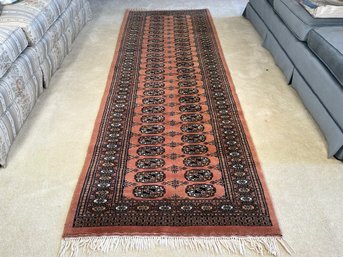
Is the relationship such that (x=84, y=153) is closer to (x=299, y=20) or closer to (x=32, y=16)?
(x=32, y=16)

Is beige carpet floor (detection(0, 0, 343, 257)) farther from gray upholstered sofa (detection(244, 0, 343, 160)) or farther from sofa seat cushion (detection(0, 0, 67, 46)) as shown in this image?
sofa seat cushion (detection(0, 0, 67, 46))

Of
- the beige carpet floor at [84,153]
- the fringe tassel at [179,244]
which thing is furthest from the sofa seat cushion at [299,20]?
the fringe tassel at [179,244]

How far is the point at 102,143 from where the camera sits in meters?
1.89

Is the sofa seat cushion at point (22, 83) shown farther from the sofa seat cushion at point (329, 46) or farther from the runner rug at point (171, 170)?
the sofa seat cushion at point (329, 46)

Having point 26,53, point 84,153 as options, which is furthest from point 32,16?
point 84,153

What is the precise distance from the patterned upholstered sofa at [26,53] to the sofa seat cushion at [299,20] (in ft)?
5.55

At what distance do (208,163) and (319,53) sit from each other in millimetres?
964

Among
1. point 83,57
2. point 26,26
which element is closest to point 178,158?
point 26,26

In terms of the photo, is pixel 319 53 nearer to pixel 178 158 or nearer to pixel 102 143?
pixel 178 158

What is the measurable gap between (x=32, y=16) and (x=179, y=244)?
5.69 ft

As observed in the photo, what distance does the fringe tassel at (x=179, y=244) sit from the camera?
133 cm

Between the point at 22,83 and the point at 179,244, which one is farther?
the point at 22,83

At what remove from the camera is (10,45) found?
6.23 feet

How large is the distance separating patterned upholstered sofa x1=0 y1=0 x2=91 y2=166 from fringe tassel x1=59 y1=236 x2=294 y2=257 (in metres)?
0.66
